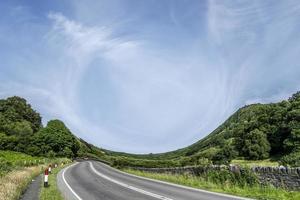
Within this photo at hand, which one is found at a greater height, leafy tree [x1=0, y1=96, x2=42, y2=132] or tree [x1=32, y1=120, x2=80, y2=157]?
leafy tree [x1=0, y1=96, x2=42, y2=132]

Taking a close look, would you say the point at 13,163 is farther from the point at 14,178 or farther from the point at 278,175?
the point at 278,175

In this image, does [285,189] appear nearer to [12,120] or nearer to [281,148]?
[281,148]

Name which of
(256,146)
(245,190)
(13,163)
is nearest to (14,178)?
(245,190)

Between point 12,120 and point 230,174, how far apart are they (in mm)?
121692

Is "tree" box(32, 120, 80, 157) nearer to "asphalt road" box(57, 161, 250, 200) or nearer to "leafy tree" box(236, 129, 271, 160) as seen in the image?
"leafy tree" box(236, 129, 271, 160)

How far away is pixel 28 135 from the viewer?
116750 millimetres

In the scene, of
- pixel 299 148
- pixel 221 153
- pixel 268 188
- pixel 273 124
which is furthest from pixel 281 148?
pixel 268 188

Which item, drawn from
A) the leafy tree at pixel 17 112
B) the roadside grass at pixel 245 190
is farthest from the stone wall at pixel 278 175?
the leafy tree at pixel 17 112

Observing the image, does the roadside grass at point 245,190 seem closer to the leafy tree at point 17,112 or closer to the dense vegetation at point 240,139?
the dense vegetation at point 240,139

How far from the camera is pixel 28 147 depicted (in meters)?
108

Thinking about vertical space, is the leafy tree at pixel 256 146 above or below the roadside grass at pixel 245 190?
above

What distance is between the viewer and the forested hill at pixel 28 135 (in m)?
107

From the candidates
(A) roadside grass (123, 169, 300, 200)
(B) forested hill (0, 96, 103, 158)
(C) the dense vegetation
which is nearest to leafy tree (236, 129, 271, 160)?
(C) the dense vegetation

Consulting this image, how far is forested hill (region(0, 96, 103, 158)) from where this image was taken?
107 metres
